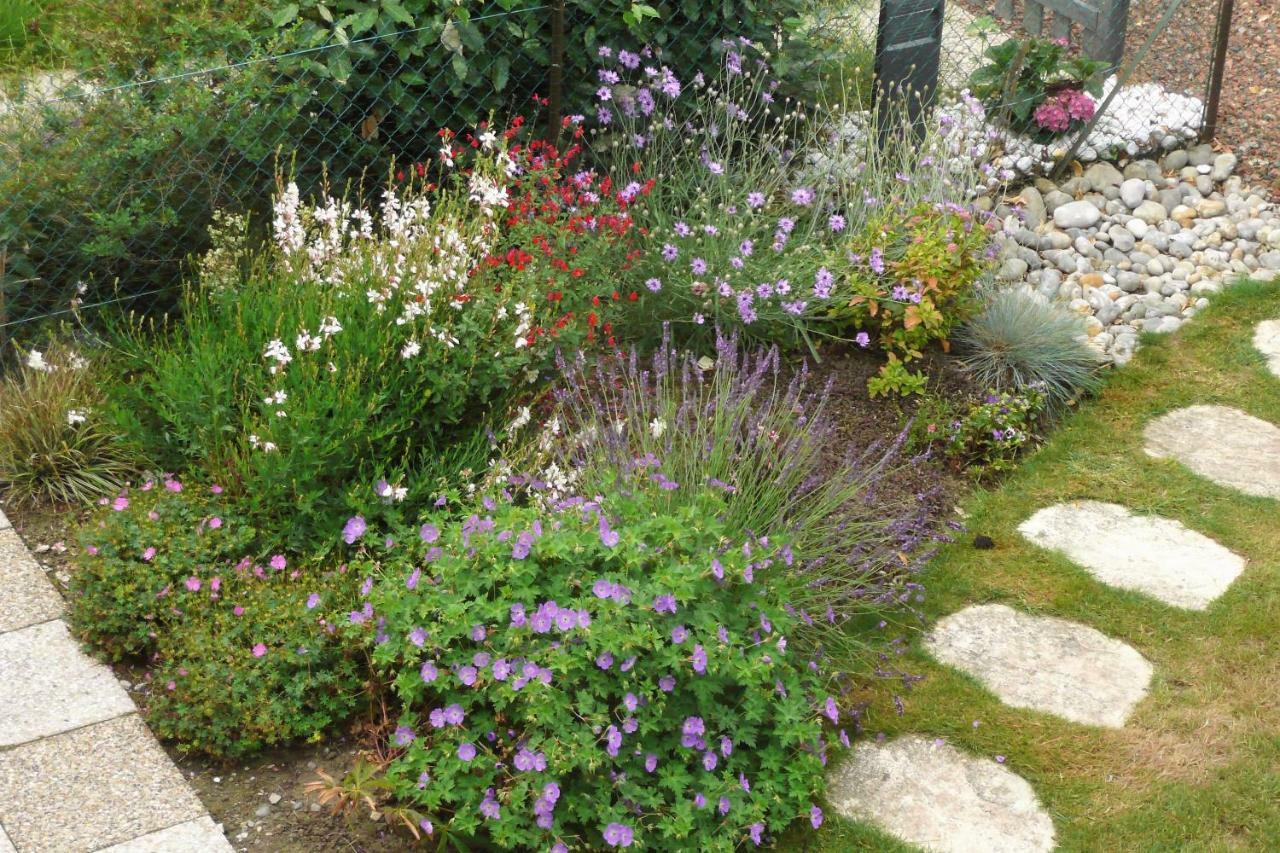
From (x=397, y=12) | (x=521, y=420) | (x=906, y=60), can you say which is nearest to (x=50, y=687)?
(x=521, y=420)

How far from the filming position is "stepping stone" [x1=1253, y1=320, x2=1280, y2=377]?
16.7ft

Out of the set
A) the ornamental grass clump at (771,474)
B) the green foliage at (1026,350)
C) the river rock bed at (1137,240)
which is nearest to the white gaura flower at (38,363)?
the ornamental grass clump at (771,474)

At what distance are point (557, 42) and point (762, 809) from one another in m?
3.06

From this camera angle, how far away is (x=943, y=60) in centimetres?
673

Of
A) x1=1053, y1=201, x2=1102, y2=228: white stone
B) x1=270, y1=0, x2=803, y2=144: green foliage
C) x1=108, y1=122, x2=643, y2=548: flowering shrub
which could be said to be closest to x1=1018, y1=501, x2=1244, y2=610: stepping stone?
x1=108, y1=122, x2=643, y2=548: flowering shrub

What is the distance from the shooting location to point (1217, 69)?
249 inches

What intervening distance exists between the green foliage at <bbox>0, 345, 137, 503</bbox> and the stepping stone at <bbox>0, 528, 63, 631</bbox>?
0.23m

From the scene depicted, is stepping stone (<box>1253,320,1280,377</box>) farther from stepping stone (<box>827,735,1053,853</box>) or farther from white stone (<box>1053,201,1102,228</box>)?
stepping stone (<box>827,735,1053,853</box>)

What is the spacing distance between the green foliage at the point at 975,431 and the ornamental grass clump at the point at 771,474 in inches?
8.7

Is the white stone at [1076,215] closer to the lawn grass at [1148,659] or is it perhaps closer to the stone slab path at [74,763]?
the lawn grass at [1148,659]

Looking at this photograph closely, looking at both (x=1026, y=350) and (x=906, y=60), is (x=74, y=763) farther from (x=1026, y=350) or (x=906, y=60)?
(x=906, y=60)

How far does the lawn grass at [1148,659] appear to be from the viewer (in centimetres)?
323

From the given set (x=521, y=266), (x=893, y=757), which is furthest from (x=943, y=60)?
(x=893, y=757)

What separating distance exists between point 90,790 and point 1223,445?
371 cm
